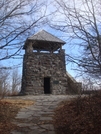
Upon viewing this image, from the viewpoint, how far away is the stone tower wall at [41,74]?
1450cm

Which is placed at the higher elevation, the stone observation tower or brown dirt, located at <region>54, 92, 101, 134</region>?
the stone observation tower

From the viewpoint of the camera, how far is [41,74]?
14.9 meters

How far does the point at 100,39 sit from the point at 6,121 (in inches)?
136

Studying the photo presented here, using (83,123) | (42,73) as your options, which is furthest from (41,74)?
(83,123)

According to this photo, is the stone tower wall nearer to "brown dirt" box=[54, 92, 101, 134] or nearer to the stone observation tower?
the stone observation tower

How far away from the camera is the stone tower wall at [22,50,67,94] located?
14.5 meters

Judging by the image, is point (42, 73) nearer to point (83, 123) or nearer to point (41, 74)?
point (41, 74)

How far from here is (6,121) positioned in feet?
17.2

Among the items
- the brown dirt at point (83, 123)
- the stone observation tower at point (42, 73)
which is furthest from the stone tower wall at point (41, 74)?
the brown dirt at point (83, 123)

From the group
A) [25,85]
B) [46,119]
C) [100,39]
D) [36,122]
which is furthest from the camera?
[25,85]

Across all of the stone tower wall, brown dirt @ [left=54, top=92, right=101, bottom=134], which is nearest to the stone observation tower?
the stone tower wall

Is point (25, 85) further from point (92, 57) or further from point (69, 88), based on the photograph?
point (92, 57)

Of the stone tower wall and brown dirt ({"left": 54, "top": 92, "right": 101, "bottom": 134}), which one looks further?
the stone tower wall

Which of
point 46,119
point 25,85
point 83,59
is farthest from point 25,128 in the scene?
point 25,85
